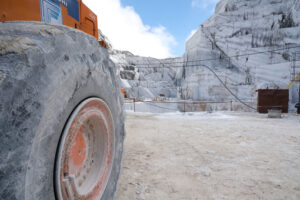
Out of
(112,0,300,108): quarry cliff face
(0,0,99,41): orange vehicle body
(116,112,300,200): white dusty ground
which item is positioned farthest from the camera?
(112,0,300,108): quarry cliff face

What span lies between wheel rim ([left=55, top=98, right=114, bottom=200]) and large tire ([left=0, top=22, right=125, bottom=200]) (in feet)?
0.19

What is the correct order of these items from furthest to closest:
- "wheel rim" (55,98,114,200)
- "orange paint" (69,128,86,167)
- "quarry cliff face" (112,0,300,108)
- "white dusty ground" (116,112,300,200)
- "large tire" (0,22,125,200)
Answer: "quarry cliff face" (112,0,300,108), "white dusty ground" (116,112,300,200), "orange paint" (69,128,86,167), "wheel rim" (55,98,114,200), "large tire" (0,22,125,200)

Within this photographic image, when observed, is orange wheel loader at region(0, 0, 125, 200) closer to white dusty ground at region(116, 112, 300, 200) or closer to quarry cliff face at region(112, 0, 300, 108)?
white dusty ground at region(116, 112, 300, 200)

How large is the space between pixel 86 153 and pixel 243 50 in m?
26.2

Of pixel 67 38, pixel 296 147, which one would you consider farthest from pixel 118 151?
pixel 296 147

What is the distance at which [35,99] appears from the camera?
0.59 metres

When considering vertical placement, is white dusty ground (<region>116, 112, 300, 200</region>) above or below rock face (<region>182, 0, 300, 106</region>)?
below

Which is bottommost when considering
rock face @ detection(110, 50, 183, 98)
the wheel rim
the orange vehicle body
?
the wheel rim

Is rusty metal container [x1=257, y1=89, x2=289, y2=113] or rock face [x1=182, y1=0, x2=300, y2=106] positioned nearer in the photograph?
rusty metal container [x1=257, y1=89, x2=289, y2=113]

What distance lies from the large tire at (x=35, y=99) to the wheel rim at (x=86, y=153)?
0.06m

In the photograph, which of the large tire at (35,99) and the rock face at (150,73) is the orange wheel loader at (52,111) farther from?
the rock face at (150,73)

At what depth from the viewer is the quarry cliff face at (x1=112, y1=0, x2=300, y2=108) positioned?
19094mm

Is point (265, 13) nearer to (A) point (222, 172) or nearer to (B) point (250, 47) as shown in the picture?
(B) point (250, 47)

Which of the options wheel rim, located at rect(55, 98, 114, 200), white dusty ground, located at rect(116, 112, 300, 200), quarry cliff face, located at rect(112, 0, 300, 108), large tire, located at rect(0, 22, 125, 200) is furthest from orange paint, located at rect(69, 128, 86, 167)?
quarry cliff face, located at rect(112, 0, 300, 108)
